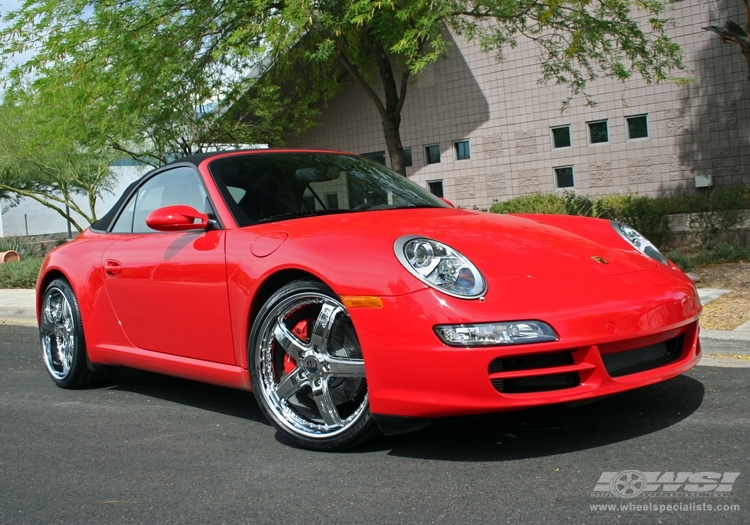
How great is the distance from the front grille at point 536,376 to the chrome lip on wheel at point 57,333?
3307 mm

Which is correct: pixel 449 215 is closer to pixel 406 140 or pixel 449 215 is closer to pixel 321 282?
pixel 321 282

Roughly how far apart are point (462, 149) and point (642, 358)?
1338cm

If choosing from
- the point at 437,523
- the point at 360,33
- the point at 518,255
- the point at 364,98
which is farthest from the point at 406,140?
the point at 437,523

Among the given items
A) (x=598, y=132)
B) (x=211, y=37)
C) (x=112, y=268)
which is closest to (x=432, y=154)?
(x=598, y=132)

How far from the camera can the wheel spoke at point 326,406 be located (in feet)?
12.3

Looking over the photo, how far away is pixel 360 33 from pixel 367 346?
7.93 meters

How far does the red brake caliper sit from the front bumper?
0.43 meters

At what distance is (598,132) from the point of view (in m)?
15.0

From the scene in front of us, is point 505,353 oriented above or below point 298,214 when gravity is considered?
below

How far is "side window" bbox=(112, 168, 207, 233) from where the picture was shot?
4742 millimetres

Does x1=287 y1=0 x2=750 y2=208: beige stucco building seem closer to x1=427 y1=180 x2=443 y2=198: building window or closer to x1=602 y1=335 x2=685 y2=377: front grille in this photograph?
x1=427 y1=180 x2=443 y2=198: building window

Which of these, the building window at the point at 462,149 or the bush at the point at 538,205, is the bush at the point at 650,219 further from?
the building window at the point at 462,149

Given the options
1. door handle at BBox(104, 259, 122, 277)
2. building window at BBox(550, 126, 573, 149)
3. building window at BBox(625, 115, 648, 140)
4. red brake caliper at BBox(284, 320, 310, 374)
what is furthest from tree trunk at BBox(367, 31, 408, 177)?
red brake caliper at BBox(284, 320, 310, 374)

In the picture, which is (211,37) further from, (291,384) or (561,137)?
(291,384)
